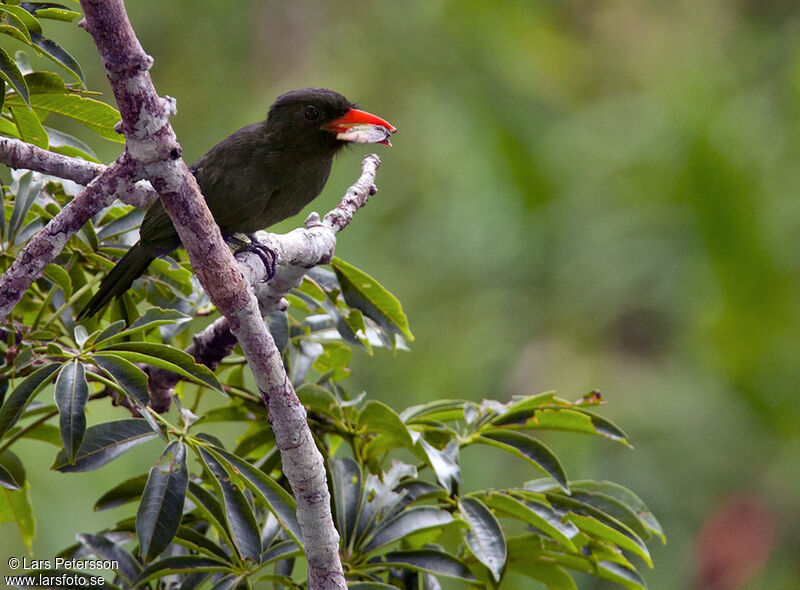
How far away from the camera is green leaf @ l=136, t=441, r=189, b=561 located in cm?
159

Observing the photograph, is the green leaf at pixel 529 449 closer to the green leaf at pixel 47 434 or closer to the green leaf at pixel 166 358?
the green leaf at pixel 166 358

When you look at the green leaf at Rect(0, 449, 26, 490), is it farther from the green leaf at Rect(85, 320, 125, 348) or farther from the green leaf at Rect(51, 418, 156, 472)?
the green leaf at Rect(85, 320, 125, 348)

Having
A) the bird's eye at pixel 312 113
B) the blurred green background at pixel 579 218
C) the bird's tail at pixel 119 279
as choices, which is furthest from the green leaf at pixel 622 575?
the blurred green background at pixel 579 218

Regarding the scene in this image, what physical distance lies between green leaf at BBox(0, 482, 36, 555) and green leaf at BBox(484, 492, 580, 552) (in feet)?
3.31

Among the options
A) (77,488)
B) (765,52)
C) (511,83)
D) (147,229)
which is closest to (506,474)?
(77,488)

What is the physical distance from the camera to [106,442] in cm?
169

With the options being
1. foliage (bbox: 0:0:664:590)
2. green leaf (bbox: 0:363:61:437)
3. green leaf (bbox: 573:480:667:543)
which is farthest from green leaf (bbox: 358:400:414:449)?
green leaf (bbox: 0:363:61:437)

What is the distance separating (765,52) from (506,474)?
5093mm

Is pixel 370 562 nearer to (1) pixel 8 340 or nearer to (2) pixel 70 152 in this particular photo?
(1) pixel 8 340

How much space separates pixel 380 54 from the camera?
323 inches

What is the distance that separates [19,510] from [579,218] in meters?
5.37

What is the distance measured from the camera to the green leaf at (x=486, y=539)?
175cm

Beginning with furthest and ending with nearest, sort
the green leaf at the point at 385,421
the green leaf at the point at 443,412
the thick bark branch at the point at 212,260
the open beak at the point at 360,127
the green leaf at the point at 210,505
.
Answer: the open beak at the point at 360,127 → the green leaf at the point at 443,412 → the green leaf at the point at 385,421 → the green leaf at the point at 210,505 → the thick bark branch at the point at 212,260

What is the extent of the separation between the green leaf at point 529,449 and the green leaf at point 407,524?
193 mm
